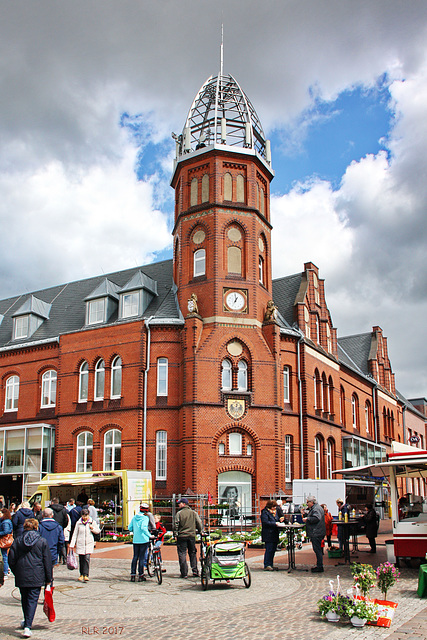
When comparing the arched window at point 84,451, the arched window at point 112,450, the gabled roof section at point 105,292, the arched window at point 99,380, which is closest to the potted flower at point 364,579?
the arched window at point 112,450

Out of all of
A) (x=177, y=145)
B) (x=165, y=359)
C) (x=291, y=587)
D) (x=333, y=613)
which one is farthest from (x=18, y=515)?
(x=177, y=145)

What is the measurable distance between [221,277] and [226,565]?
19.4 metres

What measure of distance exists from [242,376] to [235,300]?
382 cm

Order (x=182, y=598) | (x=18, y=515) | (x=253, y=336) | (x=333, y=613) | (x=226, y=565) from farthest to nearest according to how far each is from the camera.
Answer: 1. (x=253, y=336)
2. (x=18, y=515)
3. (x=226, y=565)
4. (x=182, y=598)
5. (x=333, y=613)

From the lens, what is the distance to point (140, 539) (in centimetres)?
1404

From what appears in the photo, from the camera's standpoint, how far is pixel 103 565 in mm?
17500

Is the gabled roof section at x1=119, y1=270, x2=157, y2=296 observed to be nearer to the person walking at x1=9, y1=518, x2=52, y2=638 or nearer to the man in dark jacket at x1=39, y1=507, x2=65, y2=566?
the man in dark jacket at x1=39, y1=507, x2=65, y2=566

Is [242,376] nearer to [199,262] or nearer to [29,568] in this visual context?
[199,262]

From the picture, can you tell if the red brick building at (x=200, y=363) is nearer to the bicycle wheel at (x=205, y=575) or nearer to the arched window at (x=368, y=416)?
the arched window at (x=368, y=416)

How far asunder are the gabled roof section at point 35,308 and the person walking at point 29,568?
30.5 metres

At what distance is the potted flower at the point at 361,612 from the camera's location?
944cm

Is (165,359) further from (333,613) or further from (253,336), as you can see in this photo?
(333,613)

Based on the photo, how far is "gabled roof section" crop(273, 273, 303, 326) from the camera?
1439 inches

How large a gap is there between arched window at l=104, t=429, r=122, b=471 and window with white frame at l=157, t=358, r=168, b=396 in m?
3.12
